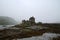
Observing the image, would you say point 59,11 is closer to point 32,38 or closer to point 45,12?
point 45,12

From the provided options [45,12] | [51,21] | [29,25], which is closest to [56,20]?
[51,21]

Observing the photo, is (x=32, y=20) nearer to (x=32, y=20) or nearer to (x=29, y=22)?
(x=32, y=20)

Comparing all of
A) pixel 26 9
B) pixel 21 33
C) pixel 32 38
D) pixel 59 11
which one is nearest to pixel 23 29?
pixel 21 33

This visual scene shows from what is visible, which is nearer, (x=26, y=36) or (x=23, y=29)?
(x=26, y=36)

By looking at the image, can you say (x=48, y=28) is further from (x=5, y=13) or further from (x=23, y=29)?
(x=5, y=13)

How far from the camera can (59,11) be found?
3.45 m

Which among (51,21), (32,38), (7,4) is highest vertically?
(7,4)

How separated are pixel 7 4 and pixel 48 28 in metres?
1.37

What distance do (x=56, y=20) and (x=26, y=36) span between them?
121cm

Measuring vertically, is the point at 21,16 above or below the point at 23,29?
above

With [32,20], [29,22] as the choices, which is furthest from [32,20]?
[29,22]

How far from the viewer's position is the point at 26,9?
328cm

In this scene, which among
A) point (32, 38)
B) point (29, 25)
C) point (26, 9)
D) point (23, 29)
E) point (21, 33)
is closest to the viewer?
point (32, 38)

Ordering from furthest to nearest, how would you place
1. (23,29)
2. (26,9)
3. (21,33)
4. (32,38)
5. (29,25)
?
(26,9)
(29,25)
(23,29)
(21,33)
(32,38)
